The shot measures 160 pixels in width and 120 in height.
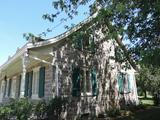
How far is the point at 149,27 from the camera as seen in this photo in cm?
1158

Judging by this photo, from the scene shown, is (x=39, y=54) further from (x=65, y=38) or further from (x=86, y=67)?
(x=86, y=67)

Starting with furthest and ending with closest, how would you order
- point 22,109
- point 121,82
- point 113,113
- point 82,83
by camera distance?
point 121,82 < point 113,113 < point 82,83 < point 22,109

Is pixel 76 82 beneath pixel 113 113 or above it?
above

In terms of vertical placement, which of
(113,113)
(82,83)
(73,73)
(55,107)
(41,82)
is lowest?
(113,113)

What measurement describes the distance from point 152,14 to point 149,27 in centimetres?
80

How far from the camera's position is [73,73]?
13719 millimetres

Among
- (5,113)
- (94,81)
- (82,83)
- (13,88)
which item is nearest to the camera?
(5,113)

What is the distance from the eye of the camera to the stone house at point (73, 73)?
12867 millimetres

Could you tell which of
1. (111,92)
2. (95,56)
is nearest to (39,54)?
(95,56)

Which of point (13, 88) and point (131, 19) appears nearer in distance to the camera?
point (131, 19)

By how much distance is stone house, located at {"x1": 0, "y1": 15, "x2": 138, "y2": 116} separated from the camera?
12.9 meters

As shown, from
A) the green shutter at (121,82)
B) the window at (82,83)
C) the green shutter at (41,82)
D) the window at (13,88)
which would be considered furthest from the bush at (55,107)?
the window at (13,88)

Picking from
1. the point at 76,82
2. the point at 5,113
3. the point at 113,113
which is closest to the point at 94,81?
the point at 76,82

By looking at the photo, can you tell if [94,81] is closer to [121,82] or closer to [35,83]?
[121,82]
